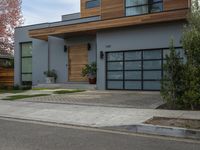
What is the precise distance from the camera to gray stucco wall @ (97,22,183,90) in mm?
17438

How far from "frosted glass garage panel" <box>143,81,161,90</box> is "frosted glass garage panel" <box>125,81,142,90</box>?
33 cm

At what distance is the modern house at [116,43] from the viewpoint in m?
17.7

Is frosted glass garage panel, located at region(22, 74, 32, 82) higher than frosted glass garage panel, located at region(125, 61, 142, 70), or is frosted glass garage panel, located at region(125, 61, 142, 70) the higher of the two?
frosted glass garage panel, located at region(125, 61, 142, 70)

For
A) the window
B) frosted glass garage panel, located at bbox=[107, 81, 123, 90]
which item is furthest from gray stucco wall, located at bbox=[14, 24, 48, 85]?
frosted glass garage panel, located at bbox=[107, 81, 123, 90]

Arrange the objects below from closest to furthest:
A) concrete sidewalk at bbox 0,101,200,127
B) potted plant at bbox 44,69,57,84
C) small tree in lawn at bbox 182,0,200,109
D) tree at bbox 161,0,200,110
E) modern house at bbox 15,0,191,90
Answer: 1. concrete sidewalk at bbox 0,101,200,127
2. small tree in lawn at bbox 182,0,200,109
3. tree at bbox 161,0,200,110
4. modern house at bbox 15,0,191,90
5. potted plant at bbox 44,69,57,84

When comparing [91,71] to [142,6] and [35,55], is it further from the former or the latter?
[35,55]

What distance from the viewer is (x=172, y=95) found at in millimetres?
11672

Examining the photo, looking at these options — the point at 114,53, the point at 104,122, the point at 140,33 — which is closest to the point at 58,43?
the point at 114,53

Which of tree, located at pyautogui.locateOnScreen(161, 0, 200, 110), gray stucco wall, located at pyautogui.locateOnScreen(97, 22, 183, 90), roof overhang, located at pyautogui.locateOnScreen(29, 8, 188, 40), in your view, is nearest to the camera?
tree, located at pyautogui.locateOnScreen(161, 0, 200, 110)

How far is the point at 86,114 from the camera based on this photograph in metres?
10.9

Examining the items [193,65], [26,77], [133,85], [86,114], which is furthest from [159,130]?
[26,77]

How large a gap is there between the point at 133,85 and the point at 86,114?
8511 millimetres

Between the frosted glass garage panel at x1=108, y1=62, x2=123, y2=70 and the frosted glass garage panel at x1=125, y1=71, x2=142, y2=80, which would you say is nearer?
the frosted glass garage panel at x1=125, y1=71, x2=142, y2=80

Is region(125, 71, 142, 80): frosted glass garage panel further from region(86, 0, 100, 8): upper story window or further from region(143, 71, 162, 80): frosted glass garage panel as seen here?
region(86, 0, 100, 8): upper story window
